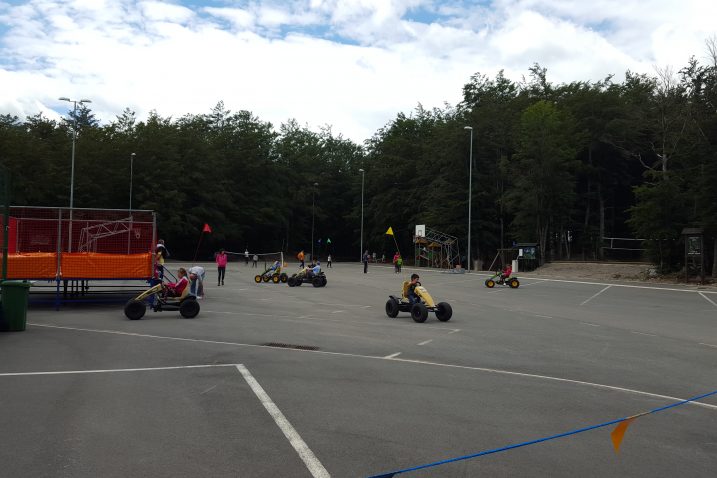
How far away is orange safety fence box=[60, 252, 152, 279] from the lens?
56.4 feet

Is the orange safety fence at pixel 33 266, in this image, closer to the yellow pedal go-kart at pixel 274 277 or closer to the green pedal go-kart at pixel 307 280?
the green pedal go-kart at pixel 307 280

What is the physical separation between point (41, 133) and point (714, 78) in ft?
221

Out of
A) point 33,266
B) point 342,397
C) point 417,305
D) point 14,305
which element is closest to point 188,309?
point 14,305

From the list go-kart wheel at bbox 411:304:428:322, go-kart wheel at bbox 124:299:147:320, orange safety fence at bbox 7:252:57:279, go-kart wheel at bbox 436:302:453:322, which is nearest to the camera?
go-kart wheel at bbox 124:299:147:320

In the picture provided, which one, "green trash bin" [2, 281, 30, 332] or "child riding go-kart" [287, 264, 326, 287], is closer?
"green trash bin" [2, 281, 30, 332]

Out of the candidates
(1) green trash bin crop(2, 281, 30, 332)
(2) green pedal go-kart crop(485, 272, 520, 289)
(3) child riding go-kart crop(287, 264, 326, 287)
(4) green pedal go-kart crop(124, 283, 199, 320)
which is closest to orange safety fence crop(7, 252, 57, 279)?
(4) green pedal go-kart crop(124, 283, 199, 320)

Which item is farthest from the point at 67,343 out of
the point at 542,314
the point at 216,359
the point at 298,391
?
the point at 542,314

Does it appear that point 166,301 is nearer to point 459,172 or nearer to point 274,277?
point 274,277

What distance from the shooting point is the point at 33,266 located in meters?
16.8

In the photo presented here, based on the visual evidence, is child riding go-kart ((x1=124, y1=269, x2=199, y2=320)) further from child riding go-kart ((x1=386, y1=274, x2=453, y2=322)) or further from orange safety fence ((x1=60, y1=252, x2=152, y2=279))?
child riding go-kart ((x1=386, y1=274, x2=453, y2=322))

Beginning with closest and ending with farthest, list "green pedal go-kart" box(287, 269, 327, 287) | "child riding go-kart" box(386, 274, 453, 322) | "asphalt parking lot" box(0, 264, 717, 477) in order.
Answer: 1. "asphalt parking lot" box(0, 264, 717, 477)
2. "child riding go-kart" box(386, 274, 453, 322)
3. "green pedal go-kart" box(287, 269, 327, 287)

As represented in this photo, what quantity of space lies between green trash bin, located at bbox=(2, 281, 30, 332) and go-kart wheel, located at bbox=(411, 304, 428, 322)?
29.0ft

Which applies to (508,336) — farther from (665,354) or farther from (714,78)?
(714,78)

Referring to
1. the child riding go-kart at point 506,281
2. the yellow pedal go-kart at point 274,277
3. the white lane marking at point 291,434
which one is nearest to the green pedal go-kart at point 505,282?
the child riding go-kart at point 506,281
